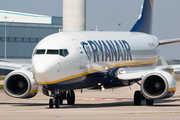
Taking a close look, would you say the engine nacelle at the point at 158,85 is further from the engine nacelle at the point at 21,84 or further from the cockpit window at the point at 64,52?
the engine nacelle at the point at 21,84

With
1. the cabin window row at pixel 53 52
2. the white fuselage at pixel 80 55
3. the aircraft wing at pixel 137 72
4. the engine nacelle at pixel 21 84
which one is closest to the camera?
the white fuselage at pixel 80 55

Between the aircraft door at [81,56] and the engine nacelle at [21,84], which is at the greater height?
the aircraft door at [81,56]

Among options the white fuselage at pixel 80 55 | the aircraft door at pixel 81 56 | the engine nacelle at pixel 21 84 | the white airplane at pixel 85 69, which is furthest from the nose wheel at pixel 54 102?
the engine nacelle at pixel 21 84

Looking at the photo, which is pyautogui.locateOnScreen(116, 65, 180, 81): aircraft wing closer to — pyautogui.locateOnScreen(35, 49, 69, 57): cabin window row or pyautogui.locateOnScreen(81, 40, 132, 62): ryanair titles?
pyautogui.locateOnScreen(81, 40, 132, 62): ryanair titles

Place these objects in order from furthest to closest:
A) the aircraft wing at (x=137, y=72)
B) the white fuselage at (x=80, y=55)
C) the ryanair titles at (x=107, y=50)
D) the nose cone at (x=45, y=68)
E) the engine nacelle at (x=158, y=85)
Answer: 1. the aircraft wing at (x=137, y=72)
2. the ryanair titles at (x=107, y=50)
3. the engine nacelle at (x=158, y=85)
4. the white fuselage at (x=80, y=55)
5. the nose cone at (x=45, y=68)

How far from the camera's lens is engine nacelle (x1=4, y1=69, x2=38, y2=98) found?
2509 cm

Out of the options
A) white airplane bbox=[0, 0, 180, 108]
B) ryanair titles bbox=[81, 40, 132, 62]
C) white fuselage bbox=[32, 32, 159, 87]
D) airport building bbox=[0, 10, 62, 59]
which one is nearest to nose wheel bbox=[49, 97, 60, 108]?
white airplane bbox=[0, 0, 180, 108]

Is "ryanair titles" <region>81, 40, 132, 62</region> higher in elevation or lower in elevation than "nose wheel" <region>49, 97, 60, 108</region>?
higher

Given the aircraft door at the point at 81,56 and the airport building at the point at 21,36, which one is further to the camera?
the airport building at the point at 21,36

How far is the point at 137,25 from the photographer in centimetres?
3594

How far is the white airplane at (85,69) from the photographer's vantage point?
2184 centimetres

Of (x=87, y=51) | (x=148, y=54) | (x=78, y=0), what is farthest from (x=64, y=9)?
(x=87, y=51)

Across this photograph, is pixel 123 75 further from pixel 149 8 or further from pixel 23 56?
pixel 23 56

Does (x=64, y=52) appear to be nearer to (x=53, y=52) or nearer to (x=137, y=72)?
(x=53, y=52)
